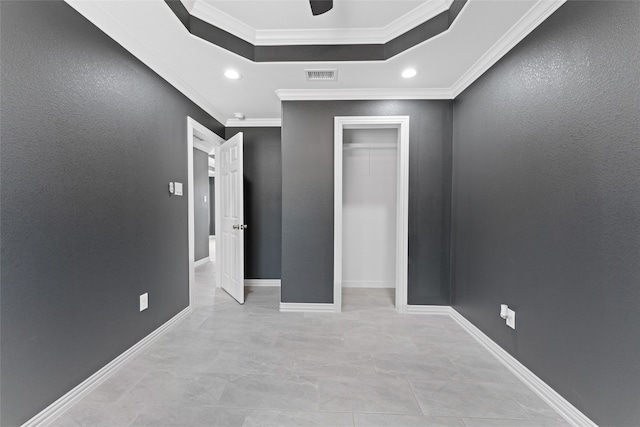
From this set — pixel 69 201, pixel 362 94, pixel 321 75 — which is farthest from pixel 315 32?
pixel 69 201

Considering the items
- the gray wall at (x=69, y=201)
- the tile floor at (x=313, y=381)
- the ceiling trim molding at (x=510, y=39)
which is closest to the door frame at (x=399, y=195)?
the tile floor at (x=313, y=381)

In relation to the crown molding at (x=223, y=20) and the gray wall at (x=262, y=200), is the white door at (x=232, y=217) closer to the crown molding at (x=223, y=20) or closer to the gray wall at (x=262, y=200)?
the gray wall at (x=262, y=200)

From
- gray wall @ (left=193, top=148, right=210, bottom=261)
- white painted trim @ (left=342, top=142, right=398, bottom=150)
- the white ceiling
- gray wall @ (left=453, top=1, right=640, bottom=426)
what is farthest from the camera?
gray wall @ (left=193, top=148, right=210, bottom=261)

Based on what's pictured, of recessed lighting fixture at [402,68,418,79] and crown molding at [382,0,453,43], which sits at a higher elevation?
crown molding at [382,0,453,43]

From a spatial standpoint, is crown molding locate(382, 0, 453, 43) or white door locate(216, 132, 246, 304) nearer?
crown molding locate(382, 0, 453, 43)

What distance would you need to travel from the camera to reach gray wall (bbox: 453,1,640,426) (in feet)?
3.69

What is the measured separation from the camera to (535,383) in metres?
1.58

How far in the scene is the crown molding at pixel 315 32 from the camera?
5.98 ft

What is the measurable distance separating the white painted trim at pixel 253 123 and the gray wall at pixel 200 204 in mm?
1900

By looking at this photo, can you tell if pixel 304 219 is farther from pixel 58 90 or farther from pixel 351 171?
pixel 58 90

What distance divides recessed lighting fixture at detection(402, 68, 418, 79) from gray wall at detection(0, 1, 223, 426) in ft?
7.57

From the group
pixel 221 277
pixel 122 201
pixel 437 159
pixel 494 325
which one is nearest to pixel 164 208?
pixel 122 201

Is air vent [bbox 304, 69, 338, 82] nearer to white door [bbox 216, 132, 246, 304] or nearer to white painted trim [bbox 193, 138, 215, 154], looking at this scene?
white door [bbox 216, 132, 246, 304]

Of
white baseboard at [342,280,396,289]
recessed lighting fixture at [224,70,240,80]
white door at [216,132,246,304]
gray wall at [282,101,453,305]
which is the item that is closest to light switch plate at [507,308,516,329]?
gray wall at [282,101,453,305]
